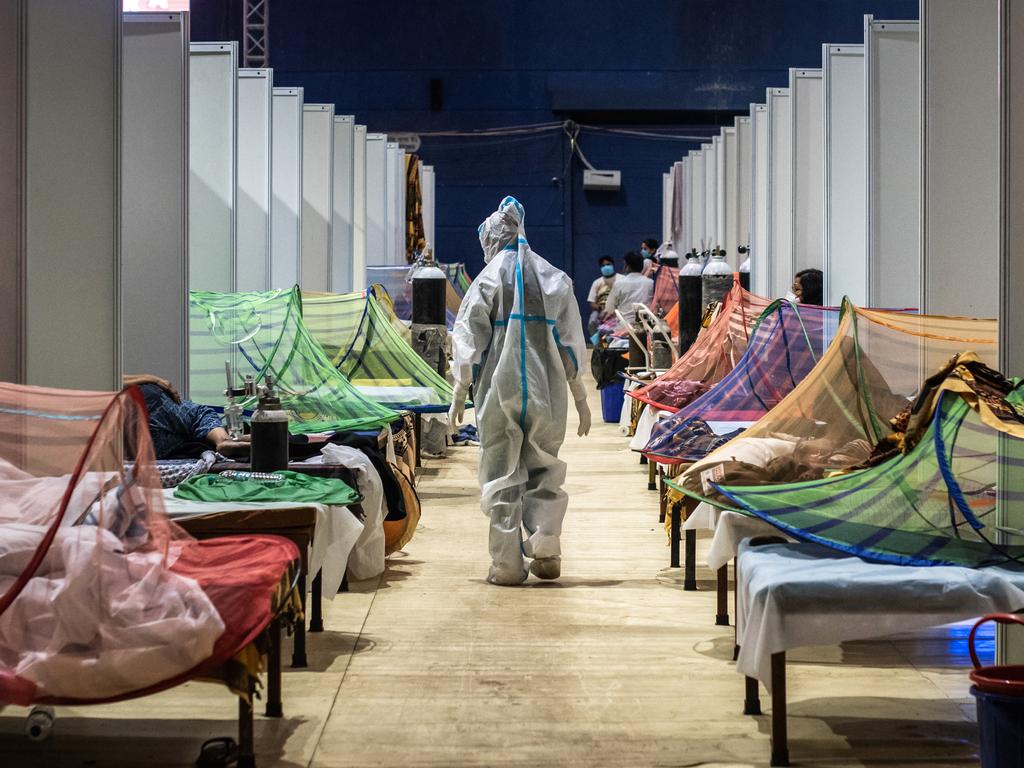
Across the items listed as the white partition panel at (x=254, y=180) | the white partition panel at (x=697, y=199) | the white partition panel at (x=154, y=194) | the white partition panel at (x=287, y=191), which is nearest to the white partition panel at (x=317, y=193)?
the white partition panel at (x=287, y=191)

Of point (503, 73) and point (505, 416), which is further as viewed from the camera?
point (503, 73)

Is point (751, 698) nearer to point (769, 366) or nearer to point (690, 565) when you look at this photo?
point (690, 565)

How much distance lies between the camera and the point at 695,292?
8.89 m

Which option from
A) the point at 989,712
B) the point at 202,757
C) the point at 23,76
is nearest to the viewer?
the point at 989,712

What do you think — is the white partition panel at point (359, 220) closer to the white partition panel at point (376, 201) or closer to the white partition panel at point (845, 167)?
the white partition panel at point (376, 201)

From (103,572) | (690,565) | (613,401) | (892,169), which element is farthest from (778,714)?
(613,401)

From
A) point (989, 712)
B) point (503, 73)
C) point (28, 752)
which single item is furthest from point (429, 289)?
point (503, 73)

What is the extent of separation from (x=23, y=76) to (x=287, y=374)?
2.31m

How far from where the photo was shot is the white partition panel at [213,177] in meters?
8.17

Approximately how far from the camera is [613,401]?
38.2 feet

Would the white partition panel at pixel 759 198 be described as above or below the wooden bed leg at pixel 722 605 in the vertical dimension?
above

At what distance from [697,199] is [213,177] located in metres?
9.12

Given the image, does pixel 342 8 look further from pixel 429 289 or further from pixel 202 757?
pixel 202 757

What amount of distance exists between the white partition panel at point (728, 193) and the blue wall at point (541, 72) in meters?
7.45
